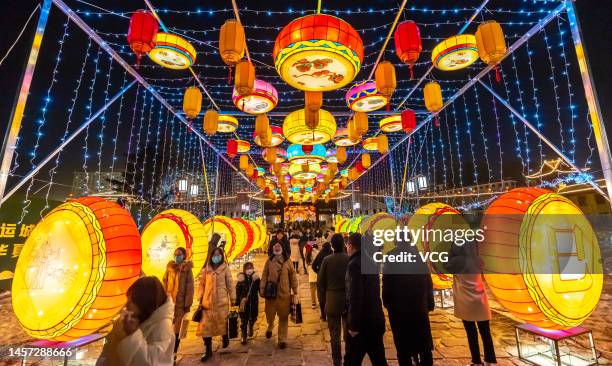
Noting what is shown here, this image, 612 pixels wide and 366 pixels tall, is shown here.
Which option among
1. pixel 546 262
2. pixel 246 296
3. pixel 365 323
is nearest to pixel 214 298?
pixel 246 296

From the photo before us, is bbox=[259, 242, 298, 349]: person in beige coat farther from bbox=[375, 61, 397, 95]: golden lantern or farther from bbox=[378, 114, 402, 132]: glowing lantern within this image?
bbox=[378, 114, 402, 132]: glowing lantern

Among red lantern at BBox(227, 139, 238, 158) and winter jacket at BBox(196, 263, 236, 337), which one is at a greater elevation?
red lantern at BBox(227, 139, 238, 158)

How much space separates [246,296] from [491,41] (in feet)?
18.1

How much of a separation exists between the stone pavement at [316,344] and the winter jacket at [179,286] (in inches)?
29.2

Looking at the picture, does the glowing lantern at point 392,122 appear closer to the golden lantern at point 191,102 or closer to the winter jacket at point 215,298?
the golden lantern at point 191,102

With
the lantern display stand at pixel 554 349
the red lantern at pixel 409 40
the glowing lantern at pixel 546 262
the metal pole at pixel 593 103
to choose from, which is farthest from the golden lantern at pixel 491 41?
the lantern display stand at pixel 554 349

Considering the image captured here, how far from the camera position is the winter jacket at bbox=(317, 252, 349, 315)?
3535 mm

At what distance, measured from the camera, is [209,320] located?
13.3 feet

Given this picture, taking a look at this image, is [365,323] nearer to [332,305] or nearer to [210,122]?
[332,305]

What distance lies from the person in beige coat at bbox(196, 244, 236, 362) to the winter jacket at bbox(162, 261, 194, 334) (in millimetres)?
202

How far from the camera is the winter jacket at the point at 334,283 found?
139 inches

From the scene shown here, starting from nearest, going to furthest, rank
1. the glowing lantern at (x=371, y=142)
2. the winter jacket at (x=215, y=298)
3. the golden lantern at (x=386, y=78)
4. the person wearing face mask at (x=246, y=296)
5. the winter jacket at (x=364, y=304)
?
1. the winter jacket at (x=364, y=304)
2. the winter jacket at (x=215, y=298)
3. the person wearing face mask at (x=246, y=296)
4. the golden lantern at (x=386, y=78)
5. the glowing lantern at (x=371, y=142)

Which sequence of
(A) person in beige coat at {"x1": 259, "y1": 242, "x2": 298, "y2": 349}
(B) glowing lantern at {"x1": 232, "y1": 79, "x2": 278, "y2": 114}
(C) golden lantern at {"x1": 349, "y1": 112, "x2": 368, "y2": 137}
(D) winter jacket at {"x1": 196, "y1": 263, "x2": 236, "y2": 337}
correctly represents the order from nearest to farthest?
(D) winter jacket at {"x1": 196, "y1": 263, "x2": 236, "y2": 337}, (A) person in beige coat at {"x1": 259, "y1": 242, "x2": 298, "y2": 349}, (B) glowing lantern at {"x1": 232, "y1": 79, "x2": 278, "y2": 114}, (C) golden lantern at {"x1": 349, "y1": 112, "x2": 368, "y2": 137}

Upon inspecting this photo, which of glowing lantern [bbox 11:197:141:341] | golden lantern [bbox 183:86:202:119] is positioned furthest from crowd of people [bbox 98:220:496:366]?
golden lantern [bbox 183:86:202:119]
